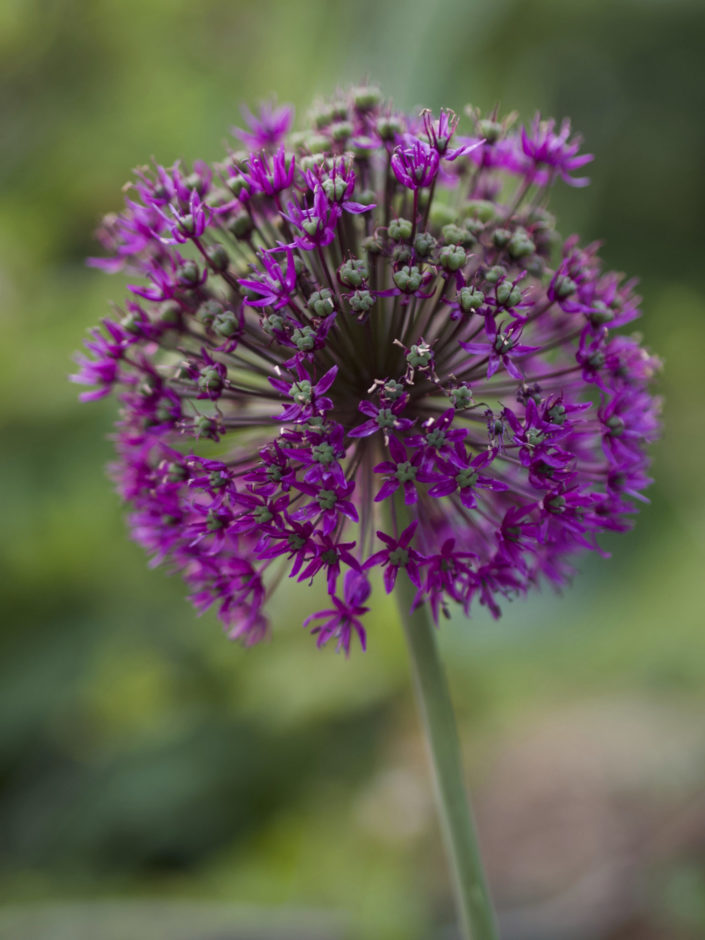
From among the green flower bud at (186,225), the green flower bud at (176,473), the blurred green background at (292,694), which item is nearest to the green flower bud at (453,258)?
the green flower bud at (186,225)

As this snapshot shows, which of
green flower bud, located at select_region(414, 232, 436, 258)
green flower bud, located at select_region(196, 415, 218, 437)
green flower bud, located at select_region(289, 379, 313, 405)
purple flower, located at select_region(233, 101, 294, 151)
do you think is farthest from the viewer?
purple flower, located at select_region(233, 101, 294, 151)

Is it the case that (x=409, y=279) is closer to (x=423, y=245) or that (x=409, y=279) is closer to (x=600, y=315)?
(x=423, y=245)

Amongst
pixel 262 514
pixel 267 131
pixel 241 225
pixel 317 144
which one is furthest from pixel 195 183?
pixel 262 514

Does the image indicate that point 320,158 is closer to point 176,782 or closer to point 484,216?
point 484,216

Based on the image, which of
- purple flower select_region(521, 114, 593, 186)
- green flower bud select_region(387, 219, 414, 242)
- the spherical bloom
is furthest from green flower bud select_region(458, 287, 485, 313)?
purple flower select_region(521, 114, 593, 186)

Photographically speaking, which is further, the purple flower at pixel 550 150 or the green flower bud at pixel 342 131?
the purple flower at pixel 550 150

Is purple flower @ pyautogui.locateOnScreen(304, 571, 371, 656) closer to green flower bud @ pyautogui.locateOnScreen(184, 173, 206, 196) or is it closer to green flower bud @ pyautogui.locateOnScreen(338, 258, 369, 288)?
green flower bud @ pyautogui.locateOnScreen(338, 258, 369, 288)

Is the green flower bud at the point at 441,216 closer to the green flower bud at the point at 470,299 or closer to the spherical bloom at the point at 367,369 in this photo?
the spherical bloom at the point at 367,369
